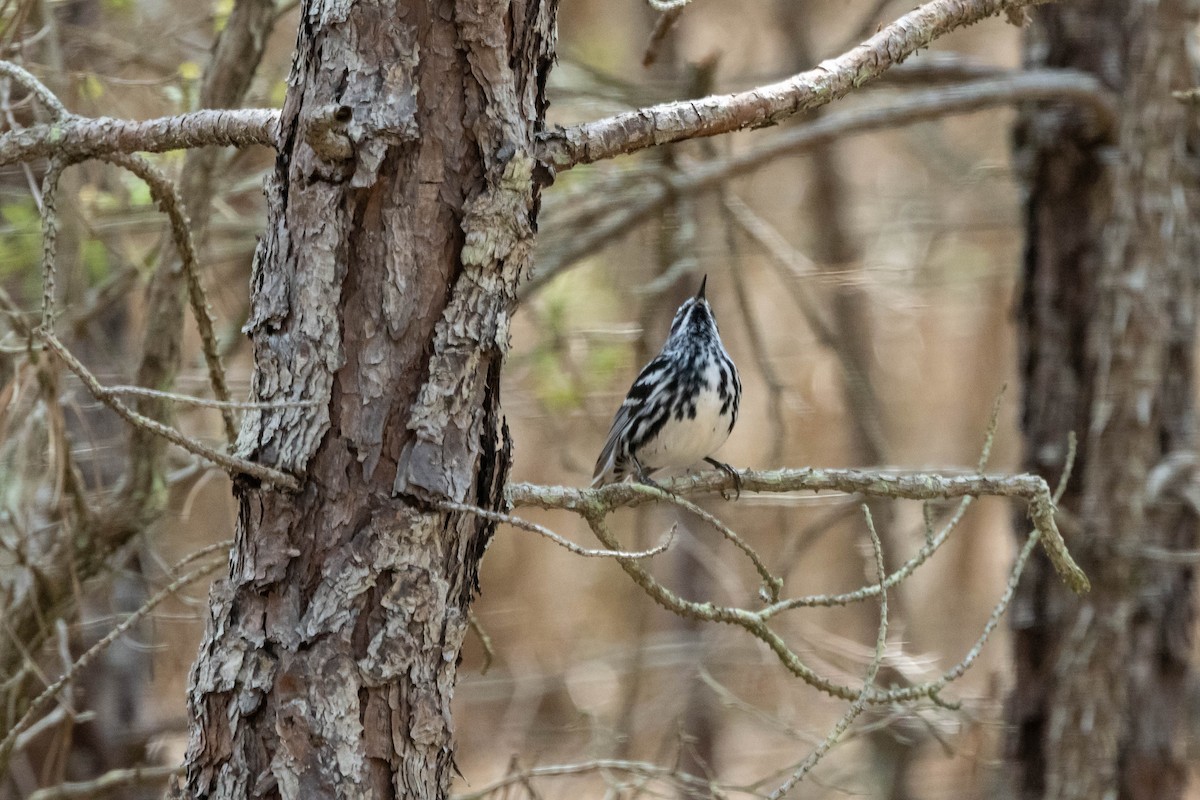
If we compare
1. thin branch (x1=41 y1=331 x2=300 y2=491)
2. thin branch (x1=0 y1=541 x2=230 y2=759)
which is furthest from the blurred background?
thin branch (x1=41 y1=331 x2=300 y2=491)

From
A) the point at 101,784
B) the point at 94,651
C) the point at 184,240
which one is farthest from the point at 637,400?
the point at 94,651

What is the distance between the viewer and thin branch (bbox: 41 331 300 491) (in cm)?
181

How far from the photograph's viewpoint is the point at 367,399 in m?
2.04

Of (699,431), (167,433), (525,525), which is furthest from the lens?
(699,431)

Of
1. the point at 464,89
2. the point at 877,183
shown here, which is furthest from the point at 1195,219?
the point at 877,183

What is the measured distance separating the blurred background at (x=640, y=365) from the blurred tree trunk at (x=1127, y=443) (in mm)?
408

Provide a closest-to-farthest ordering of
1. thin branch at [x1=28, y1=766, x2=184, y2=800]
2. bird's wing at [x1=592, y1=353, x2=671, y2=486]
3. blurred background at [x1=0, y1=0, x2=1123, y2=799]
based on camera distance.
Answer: thin branch at [x1=28, y1=766, x2=184, y2=800], blurred background at [x1=0, y1=0, x2=1123, y2=799], bird's wing at [x1=592, y1=353, x2=671, y2=486]

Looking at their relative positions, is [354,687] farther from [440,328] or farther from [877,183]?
[877,183]

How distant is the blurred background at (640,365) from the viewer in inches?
170

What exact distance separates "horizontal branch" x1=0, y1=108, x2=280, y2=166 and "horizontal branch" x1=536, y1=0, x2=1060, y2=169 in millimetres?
572

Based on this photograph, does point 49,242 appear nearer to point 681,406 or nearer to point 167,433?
point 167,433

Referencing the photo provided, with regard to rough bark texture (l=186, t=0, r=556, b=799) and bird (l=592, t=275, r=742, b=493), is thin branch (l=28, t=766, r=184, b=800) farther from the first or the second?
bird (l=592, t=275, r=742, b=493)

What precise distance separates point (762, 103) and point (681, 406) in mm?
2532

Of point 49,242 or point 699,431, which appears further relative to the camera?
point 699,431
